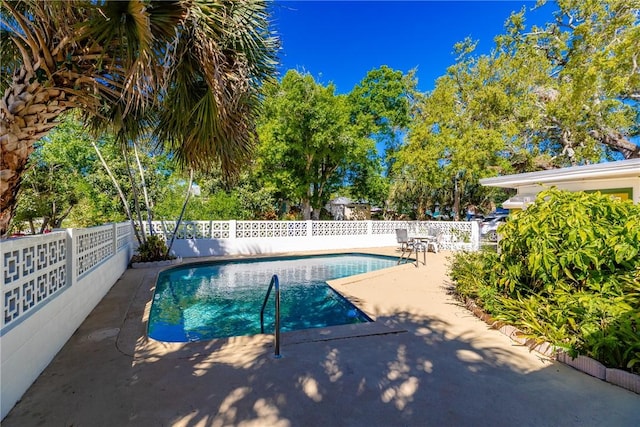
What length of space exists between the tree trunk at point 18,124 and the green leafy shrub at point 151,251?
701cm

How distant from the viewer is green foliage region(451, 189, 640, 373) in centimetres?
330

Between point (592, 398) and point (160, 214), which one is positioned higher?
point (160, 214)

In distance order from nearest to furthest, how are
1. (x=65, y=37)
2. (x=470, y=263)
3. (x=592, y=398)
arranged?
(x=592, y=398) < (x=65, y=37) < (x=470, y=263)

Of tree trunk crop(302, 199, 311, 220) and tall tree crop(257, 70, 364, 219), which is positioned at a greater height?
tall tree crop(257, 70, 364, 219)

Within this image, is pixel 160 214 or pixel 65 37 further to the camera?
pixel 160 214

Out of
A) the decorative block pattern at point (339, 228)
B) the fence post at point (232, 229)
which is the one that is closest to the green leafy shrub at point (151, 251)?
the fence post at point (232, 229)

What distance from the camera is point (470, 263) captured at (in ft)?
21.2

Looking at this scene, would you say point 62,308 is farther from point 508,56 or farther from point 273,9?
point 508,56

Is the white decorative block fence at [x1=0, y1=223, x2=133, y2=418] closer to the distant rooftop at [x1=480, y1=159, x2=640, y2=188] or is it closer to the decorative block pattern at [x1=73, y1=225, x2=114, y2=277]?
the decorative block pattern at [x1=73, y1=225, x2=114, y2=277]

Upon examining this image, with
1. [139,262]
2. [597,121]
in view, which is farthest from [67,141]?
[597,121]

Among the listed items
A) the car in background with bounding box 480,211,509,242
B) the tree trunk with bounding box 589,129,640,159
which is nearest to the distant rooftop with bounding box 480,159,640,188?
the car in background with bounding box 480,211,509,242

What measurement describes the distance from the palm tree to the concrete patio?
6.68 feet

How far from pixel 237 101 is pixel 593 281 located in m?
5.19

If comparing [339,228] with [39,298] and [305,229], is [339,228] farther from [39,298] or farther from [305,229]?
[39,298]
